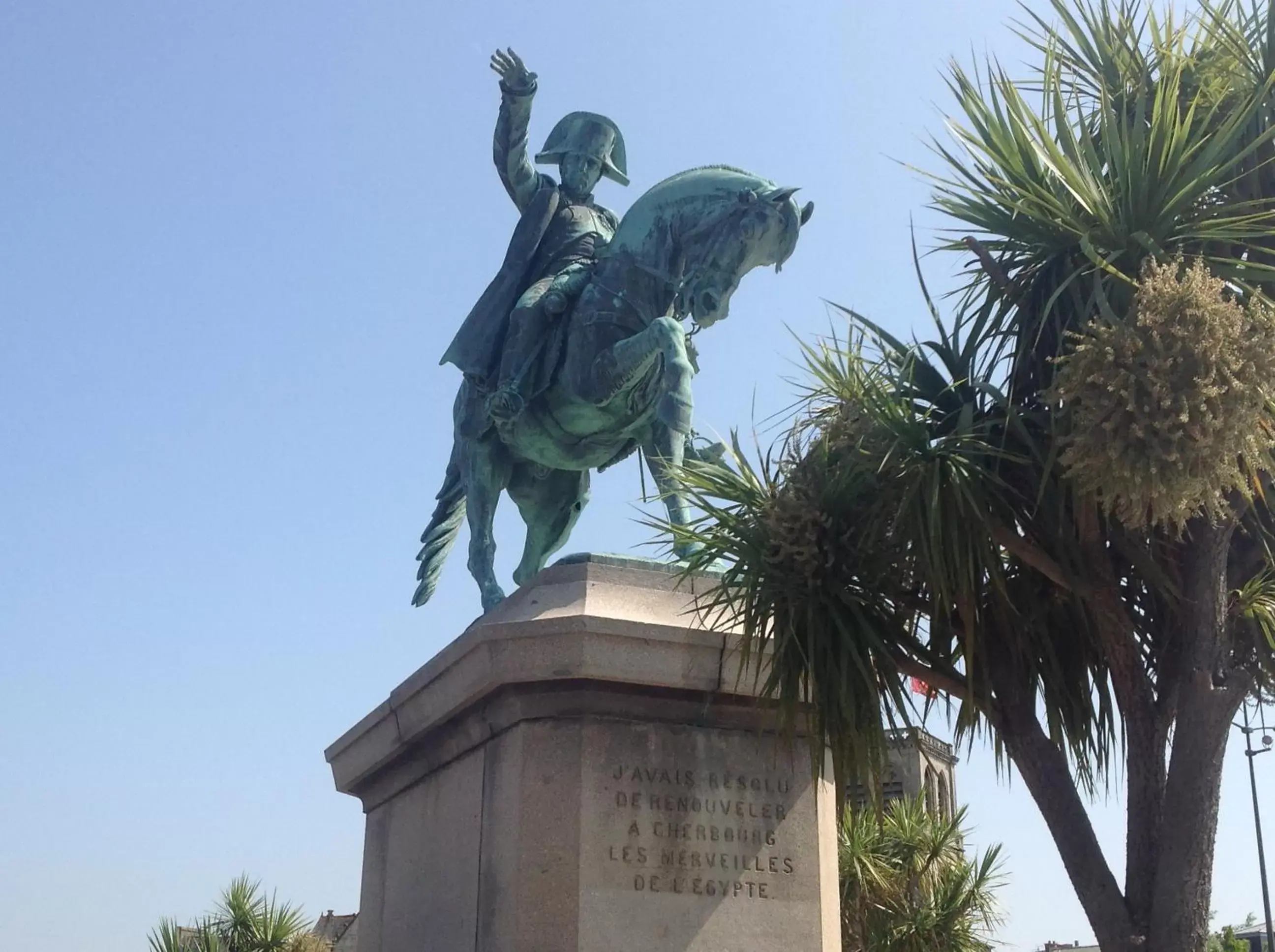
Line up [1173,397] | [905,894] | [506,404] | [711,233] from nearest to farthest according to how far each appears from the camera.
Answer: [1173,397] → [711,233] → [506,404] → [905,894]

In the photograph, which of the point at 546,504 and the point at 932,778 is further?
the point at 932,778

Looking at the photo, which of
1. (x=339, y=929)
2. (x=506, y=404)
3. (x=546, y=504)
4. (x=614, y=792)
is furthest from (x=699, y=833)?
(x=339, y=929)

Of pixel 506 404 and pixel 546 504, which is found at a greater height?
pixel 506 404

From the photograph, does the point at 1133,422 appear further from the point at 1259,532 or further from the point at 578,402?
the point at 578,402

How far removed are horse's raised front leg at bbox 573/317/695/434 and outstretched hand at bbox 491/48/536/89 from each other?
2.25m

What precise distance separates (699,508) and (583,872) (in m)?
1.91

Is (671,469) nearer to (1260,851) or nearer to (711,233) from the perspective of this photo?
(711,233)

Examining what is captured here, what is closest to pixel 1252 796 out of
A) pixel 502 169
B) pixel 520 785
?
pixel 502 169

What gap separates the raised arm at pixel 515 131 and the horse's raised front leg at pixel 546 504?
1.82 meters

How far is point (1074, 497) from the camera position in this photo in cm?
697

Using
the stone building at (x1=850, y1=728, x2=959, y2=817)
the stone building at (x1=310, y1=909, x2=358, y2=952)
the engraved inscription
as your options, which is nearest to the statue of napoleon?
the engraved inscription

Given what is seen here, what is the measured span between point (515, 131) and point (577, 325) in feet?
6.27

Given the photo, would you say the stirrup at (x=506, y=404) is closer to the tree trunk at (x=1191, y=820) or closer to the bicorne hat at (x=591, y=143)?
the bicorne hat at (x=591, y=143)

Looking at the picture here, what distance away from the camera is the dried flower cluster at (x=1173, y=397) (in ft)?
20.3
